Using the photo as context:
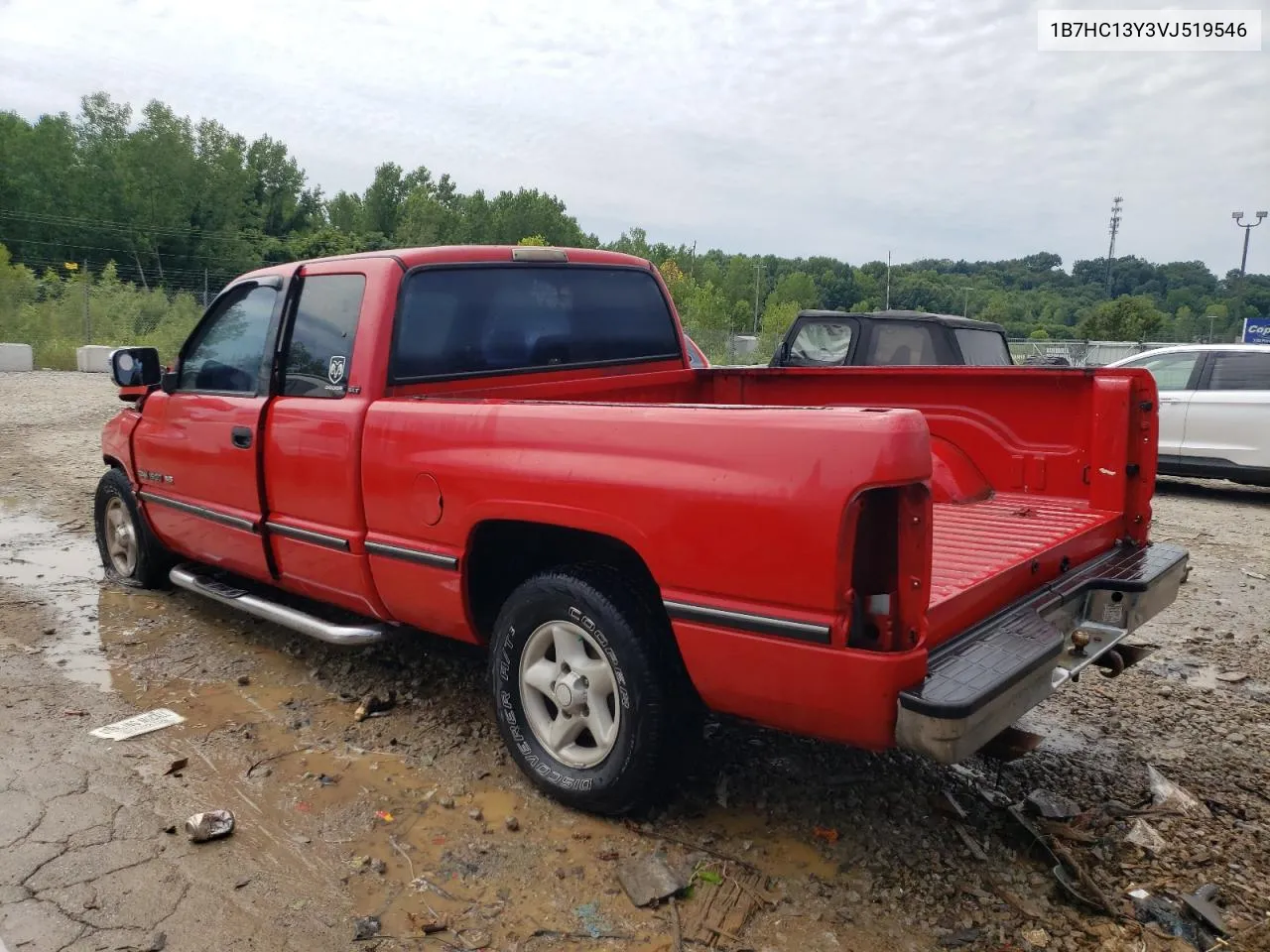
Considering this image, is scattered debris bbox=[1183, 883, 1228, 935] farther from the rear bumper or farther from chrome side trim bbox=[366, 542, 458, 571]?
chrome side trim bbox=[366, 542, 458, 571]

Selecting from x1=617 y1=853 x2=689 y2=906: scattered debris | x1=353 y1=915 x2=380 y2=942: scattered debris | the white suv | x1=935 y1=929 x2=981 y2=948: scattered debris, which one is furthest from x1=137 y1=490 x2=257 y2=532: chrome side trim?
the white suv

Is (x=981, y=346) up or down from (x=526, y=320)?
down

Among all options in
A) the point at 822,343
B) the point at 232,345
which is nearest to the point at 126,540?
the point at 232,345

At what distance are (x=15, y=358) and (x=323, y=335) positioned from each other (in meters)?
24.9

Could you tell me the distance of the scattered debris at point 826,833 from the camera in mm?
3011

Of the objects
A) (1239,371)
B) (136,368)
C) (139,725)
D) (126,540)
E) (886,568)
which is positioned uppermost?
(136,368)

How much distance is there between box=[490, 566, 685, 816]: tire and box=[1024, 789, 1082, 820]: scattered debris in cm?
129

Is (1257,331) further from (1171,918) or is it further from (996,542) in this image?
(1171,918)

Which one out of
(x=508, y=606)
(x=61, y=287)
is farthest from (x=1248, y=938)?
(x=61, y=287)

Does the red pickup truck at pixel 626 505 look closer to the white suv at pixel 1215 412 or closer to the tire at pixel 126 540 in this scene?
the tire at pixel 126 540

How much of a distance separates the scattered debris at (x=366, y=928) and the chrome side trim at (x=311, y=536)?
1527 mm

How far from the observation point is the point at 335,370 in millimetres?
3867

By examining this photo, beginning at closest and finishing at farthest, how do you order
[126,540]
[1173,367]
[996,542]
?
[996,542]
[126,540]
[1173,367]

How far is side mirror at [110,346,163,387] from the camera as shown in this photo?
16.7 feet
